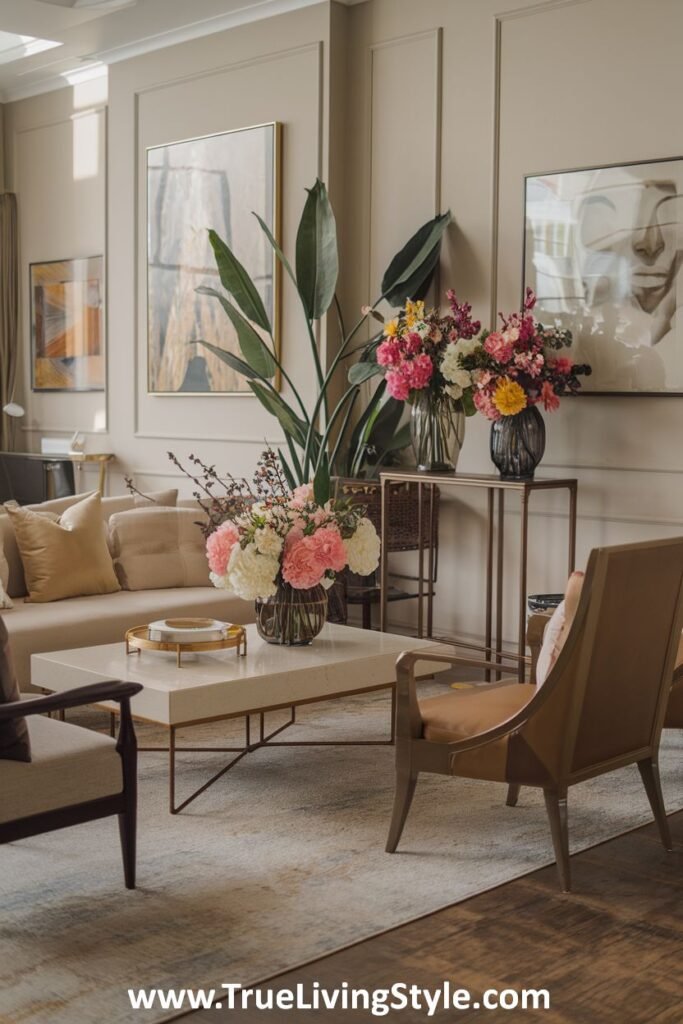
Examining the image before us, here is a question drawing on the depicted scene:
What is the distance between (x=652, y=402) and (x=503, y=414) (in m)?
0.64

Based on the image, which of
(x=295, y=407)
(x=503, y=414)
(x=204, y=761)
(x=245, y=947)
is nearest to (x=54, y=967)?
(x=245, y=947)

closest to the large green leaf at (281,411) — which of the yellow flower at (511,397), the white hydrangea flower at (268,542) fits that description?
the yellow flower at (511,397)

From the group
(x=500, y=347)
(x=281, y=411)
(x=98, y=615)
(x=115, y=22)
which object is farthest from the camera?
(x=115, y=22)

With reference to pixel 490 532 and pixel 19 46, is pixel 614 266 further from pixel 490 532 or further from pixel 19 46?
pixel 19 46

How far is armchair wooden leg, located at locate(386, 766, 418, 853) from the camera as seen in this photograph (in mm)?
3299

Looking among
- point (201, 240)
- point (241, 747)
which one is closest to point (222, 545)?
point (241, 747)

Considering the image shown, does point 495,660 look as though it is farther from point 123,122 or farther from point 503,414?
point 123,122

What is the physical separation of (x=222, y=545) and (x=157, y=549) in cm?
149

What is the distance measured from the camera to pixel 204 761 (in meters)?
4.18

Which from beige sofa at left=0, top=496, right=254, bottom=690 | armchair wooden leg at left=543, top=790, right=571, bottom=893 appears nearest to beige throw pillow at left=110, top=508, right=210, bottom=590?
beige sofa at left=0, top=496, right=254, bottom=690

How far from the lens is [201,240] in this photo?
6.79m

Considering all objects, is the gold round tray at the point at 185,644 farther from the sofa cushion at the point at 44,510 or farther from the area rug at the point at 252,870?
the sofa cushion at the point at 44,510

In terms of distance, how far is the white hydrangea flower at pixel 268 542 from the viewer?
12.7ft

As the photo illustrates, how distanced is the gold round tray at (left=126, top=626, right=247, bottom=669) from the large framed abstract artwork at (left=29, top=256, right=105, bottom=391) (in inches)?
158
